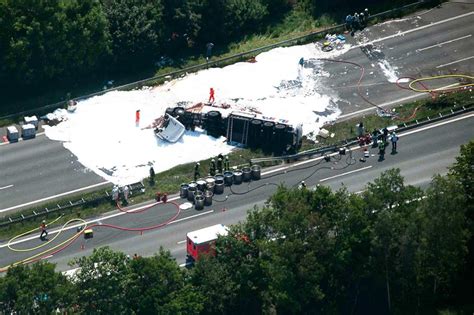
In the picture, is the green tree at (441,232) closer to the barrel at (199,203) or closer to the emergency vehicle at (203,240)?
the emergency vehicle at (203,240)

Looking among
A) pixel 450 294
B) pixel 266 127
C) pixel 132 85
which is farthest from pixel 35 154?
pixel 450 294

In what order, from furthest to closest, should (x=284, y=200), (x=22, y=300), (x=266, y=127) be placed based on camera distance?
(x=266, y=127) < (x=284, y=200) < (x=22, y=300)

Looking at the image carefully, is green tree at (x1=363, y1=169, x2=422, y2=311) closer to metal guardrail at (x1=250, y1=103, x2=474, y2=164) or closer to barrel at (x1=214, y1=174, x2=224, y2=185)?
metal guardrail at (x1=250, y1=103, x2=474, y2=164)

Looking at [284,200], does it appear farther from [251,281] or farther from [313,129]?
[313,129]

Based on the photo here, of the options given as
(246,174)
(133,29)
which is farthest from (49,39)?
(246,174)

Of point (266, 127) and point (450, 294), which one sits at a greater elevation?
point (266, 127)

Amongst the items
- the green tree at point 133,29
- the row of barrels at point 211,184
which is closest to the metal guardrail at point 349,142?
the row of barrels at point 211,184

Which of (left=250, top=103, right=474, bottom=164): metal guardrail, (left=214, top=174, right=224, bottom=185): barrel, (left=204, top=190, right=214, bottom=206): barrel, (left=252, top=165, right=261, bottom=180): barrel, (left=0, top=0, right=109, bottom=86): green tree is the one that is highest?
(left=0, top=0, right=109, bottom=86): green tree

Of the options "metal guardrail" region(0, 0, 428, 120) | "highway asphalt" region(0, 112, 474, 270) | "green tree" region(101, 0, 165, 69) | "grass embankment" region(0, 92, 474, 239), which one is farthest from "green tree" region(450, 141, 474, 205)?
"green tree" region(101, 0, 165, 69)
